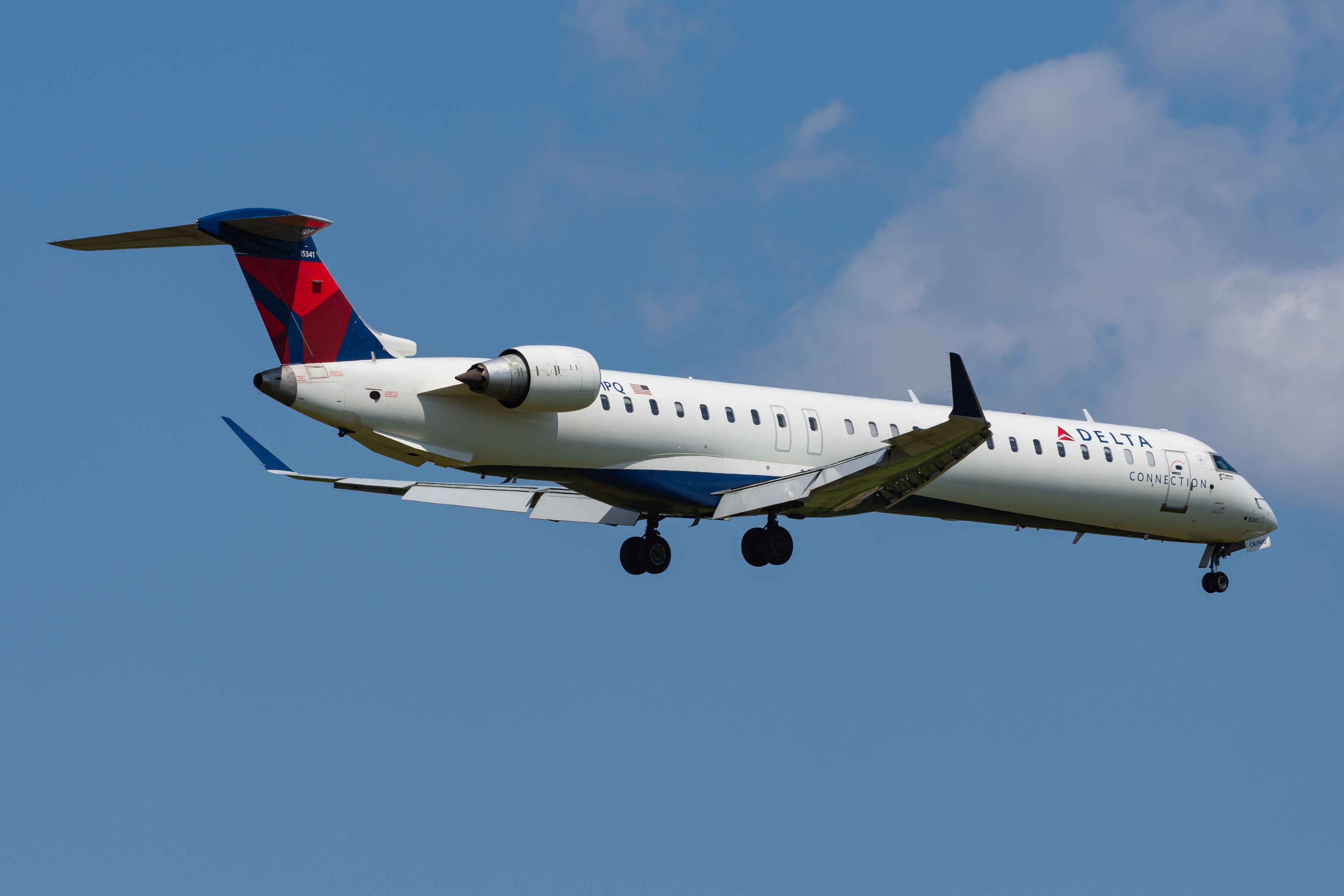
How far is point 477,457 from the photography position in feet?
71.6

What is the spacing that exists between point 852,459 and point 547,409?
15.5 ft

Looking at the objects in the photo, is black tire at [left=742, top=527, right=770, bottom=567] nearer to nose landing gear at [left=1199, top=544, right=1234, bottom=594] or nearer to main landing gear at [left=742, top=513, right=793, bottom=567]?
main landing gear at [left=742, top=513, right=793, bottom=567]

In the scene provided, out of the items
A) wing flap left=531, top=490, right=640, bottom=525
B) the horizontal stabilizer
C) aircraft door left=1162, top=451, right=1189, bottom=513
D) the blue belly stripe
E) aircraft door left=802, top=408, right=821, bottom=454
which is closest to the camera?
the horizontal stabilizer

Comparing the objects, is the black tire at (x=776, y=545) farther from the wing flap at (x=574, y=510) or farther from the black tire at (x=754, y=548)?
the wing flap at (x=574, y=510)

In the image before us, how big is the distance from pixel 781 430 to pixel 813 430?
0.65 metres

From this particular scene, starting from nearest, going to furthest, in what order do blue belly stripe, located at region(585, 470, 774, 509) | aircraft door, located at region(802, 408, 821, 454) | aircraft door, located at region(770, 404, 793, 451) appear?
blue belly stripe, located at region(585, 470, 774, 509) < aircraft door, located at region(770, 404, 793, 451) < aircraft door, located at region(802, 408, 821, 454)

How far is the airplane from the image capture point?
20672mm

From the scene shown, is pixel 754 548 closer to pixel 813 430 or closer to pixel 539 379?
pixel 813 430

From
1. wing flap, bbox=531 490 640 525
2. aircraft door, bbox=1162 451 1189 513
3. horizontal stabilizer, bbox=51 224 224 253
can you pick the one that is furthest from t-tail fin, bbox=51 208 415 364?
aircraft door, bbox=1162 451 1189 513

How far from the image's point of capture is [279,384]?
2028 cm

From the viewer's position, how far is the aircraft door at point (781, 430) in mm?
24609

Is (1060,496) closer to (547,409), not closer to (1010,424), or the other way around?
(1010,424)

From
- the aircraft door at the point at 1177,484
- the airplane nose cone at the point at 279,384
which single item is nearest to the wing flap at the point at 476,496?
the airplane nose cone at the point at 279,384

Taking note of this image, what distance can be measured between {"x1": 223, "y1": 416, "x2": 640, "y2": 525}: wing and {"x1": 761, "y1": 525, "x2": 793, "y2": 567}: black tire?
2192 mm
